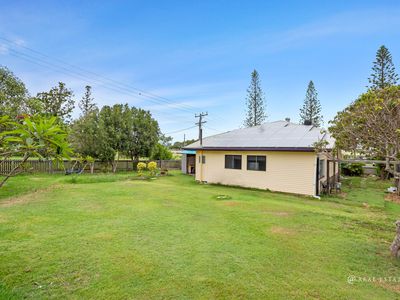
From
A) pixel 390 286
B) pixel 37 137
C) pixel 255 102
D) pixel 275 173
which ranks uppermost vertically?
pixel 255 102

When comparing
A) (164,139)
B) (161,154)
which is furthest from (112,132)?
(164,139)

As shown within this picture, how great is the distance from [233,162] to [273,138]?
264 centimetres

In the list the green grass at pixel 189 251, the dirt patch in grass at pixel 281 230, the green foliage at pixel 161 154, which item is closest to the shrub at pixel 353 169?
the green grass at pixel 189 251

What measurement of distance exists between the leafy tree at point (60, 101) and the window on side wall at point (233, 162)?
2141 centimetres

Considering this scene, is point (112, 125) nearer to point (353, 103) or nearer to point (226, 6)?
point (226, 6)

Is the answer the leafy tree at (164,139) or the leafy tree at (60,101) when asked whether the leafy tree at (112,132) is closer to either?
the leafy tree at (164,139)

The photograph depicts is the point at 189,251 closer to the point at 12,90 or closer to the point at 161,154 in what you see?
the point at 12,90

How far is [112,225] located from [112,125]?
14.3 meters

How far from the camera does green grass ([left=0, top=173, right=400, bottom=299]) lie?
3.08m

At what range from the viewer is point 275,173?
1189 cm

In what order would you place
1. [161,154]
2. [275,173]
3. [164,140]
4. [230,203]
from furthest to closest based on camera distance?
[164,140] < [161,154] < [275,173] < [230,203]

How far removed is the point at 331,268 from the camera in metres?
3.74

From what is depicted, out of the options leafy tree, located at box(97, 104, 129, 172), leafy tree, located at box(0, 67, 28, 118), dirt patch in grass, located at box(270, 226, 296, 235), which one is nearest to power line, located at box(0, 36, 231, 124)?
leafy tree, located at box(0, 67, 28, 118)

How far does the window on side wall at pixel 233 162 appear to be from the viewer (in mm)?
13250
